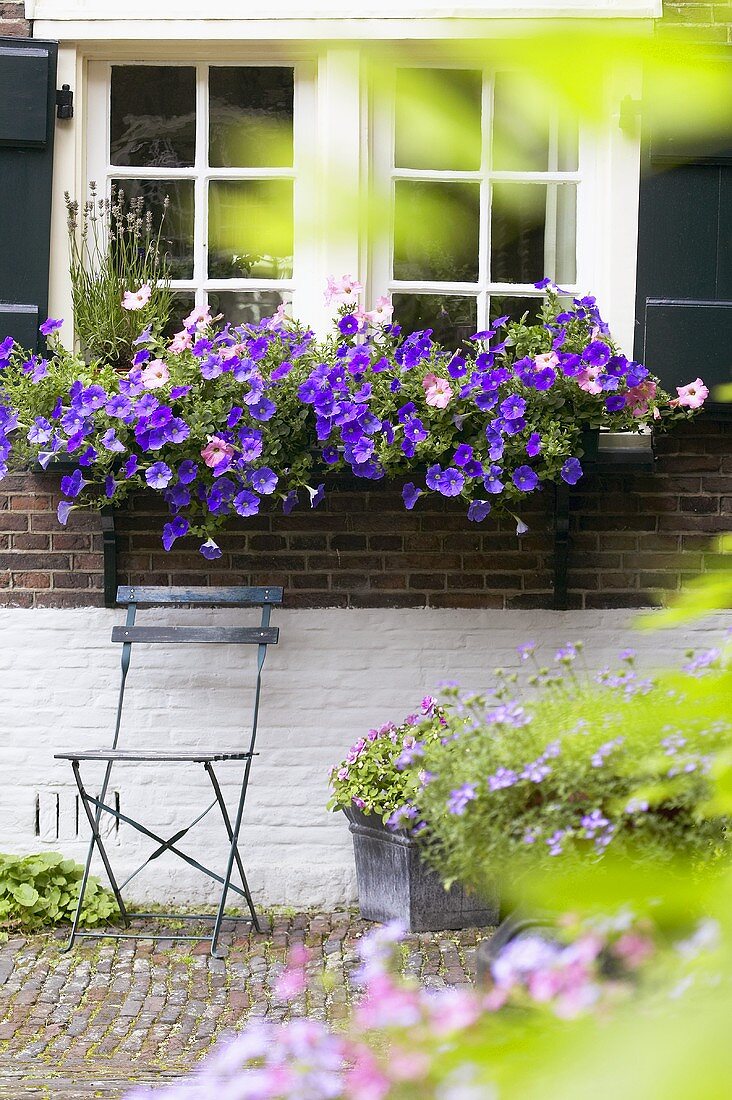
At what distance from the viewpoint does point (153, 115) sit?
425cm

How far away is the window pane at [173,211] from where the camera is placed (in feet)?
13.9

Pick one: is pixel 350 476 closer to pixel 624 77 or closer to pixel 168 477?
pixel 168 477

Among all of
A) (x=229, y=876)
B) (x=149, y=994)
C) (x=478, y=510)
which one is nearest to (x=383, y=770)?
(x=229, y=876)

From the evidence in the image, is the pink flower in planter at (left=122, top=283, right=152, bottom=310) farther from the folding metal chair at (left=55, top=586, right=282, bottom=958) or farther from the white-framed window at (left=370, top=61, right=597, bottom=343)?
the white-framed window at (left=370, top=61, right=597, bottom=343)

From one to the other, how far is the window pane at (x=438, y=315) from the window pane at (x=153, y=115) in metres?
0.86

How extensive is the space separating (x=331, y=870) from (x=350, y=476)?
1.29 metres

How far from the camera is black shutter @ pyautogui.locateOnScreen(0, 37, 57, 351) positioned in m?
4.02

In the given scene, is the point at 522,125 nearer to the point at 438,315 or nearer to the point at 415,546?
the point at 415,546

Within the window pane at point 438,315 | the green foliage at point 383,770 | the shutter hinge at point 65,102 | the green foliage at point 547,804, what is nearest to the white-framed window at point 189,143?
the shutter hinge at point 65,102

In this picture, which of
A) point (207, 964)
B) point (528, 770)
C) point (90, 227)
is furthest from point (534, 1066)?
point (90, 227)

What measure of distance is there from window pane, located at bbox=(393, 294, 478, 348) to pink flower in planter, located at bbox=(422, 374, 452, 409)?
1.82 feet

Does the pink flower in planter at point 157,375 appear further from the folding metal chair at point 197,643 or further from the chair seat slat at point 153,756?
the chair seat slat at point 153,756

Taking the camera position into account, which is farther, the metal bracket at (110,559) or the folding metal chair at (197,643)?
the metal bracket at (110,559)

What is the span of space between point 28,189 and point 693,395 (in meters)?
2.19
